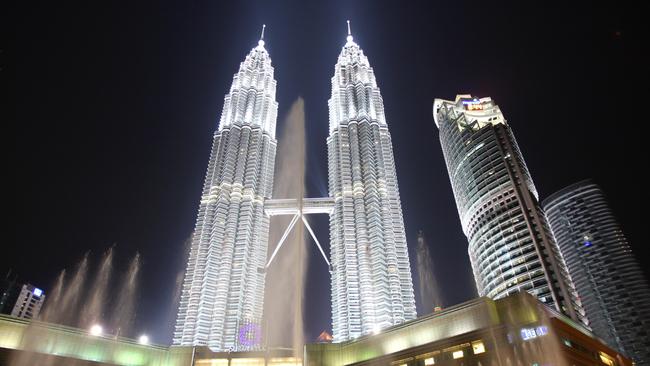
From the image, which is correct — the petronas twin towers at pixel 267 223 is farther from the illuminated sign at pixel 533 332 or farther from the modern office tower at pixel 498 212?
the illuminated sign at pixel 533 332

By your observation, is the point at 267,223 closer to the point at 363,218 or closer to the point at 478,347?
the point at 363,218

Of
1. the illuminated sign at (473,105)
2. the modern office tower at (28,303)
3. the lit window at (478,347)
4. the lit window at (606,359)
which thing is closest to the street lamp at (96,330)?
the lit window at (478,347)

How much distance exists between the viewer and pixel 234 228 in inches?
5787

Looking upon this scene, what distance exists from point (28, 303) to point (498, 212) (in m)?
187

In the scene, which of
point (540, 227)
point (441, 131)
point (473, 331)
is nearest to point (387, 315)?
point (540, 227)

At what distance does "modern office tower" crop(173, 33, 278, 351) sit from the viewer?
131m

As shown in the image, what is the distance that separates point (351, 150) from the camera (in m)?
164

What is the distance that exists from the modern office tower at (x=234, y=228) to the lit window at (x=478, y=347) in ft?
261

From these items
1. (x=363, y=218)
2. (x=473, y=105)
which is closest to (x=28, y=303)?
(x=363, y=218)

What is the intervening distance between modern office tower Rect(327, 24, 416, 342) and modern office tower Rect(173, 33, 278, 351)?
1014 inches

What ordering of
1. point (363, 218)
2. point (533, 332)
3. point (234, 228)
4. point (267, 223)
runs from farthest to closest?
1. point (267, 223)
2. point (234, 228)
3. point (363, 218)
4. point (533, 332)

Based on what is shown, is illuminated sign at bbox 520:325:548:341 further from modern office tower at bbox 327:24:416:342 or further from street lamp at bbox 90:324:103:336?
street lamp at bbox 90:324:103:336

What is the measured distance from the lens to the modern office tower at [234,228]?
429ft

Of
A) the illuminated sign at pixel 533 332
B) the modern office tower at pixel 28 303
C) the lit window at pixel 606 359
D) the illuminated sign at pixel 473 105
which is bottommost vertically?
the lit window at pixel 606 359
